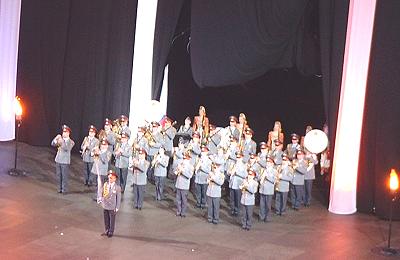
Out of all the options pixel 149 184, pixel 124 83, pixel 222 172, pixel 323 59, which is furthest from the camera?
pixel 124 83

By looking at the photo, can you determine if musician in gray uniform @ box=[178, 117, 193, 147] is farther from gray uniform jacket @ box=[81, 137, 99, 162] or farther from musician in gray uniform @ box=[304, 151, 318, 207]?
musician in gray uniform @ box=[304, 151, 318, 207]

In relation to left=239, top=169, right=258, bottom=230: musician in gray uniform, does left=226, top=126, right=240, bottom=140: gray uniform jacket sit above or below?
above

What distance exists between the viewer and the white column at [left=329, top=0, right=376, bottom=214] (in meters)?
15.0

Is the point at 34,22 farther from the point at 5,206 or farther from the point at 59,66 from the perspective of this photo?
the point at 5,206

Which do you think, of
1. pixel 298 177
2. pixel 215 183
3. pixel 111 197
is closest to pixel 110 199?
pixel 111 197

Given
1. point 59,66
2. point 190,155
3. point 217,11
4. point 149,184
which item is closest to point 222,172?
point 190,155

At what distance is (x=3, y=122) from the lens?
755 inches

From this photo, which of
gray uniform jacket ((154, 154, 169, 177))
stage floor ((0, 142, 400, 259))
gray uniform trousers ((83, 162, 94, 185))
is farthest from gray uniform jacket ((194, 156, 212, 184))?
gray uniform trousers ((83, 162, 94, 185))

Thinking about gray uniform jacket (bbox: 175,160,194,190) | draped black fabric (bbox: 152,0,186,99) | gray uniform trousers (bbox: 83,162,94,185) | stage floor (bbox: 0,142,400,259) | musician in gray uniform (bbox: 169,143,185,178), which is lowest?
stage floor (bbox: 0,142,400,259)

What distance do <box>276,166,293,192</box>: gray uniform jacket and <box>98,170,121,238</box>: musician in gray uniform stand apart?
3.01 m

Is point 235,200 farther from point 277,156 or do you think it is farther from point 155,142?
point 155,142

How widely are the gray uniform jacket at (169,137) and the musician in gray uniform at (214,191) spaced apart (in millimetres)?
2302

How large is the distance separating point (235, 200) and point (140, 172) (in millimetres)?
1630

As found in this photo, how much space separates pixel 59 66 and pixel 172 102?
2.46 meters
